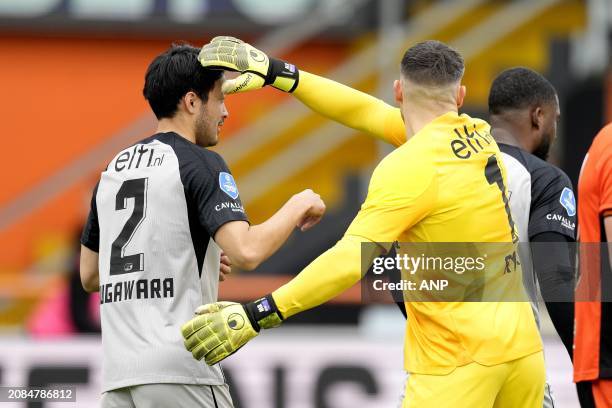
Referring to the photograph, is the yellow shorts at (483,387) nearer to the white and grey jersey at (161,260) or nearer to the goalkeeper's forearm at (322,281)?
the goalkeeper's forearm at (322,281)

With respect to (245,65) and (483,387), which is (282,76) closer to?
(245,65)

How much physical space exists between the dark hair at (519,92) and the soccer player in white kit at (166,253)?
4.61 feet

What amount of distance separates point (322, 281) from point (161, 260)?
63 cm

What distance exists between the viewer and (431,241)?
4262mm

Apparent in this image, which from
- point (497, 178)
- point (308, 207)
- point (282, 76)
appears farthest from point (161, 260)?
point (497, 178)

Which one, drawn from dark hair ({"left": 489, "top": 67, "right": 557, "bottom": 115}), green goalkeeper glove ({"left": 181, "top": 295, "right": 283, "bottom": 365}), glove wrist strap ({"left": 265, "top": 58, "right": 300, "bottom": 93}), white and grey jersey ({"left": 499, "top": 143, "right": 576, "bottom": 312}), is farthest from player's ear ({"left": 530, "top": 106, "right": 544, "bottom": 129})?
green goalkeeper glove ({"left": 181, "top": 295, "right": 283, "bottom": 365})

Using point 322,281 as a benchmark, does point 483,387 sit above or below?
below

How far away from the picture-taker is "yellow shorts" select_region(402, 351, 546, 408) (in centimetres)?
417

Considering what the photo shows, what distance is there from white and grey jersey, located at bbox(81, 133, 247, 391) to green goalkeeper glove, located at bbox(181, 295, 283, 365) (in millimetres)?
254

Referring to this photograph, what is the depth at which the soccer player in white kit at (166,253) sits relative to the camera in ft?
14.1

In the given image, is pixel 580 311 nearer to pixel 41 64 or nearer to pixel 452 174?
pixel 452 174

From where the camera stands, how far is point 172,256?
171 inches

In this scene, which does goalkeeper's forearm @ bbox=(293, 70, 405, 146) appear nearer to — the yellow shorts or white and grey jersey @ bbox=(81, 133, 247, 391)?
white and grey jersey @ bbox=(81, 133, 247, 391)

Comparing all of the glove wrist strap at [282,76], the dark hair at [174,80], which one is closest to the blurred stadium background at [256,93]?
the glove wrist strap at [282,76]
